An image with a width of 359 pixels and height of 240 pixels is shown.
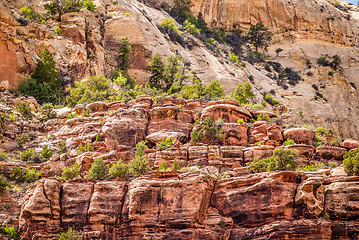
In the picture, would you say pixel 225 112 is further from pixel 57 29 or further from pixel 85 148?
pixel 57 29

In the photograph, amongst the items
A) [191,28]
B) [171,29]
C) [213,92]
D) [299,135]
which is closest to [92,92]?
[213,92]

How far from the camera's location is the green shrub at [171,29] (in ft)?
289

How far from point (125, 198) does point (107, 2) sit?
58.5 metres

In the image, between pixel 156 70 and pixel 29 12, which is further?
pixel 29 12

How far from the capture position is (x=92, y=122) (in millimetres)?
50375

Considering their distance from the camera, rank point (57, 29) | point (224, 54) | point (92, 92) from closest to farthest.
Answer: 1. point (92, 92)
2. point (57, 29)
3. point (224, 54)

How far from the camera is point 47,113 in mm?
54406

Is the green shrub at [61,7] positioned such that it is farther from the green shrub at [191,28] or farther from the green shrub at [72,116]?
the green shrub at [72,116]

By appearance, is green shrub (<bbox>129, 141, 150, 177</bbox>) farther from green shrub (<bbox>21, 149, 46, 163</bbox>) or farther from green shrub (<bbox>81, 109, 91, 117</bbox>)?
green shrub (<bbox>81, 109, 91, 117</bbox>)

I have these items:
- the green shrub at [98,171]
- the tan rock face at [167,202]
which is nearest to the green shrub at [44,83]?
the green shrub at [98,171]

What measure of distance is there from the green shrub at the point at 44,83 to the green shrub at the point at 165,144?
→ 21.1 m

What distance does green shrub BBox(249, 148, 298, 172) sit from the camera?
129ft

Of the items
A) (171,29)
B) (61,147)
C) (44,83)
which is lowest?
(171,29)

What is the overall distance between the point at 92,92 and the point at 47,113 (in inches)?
300
